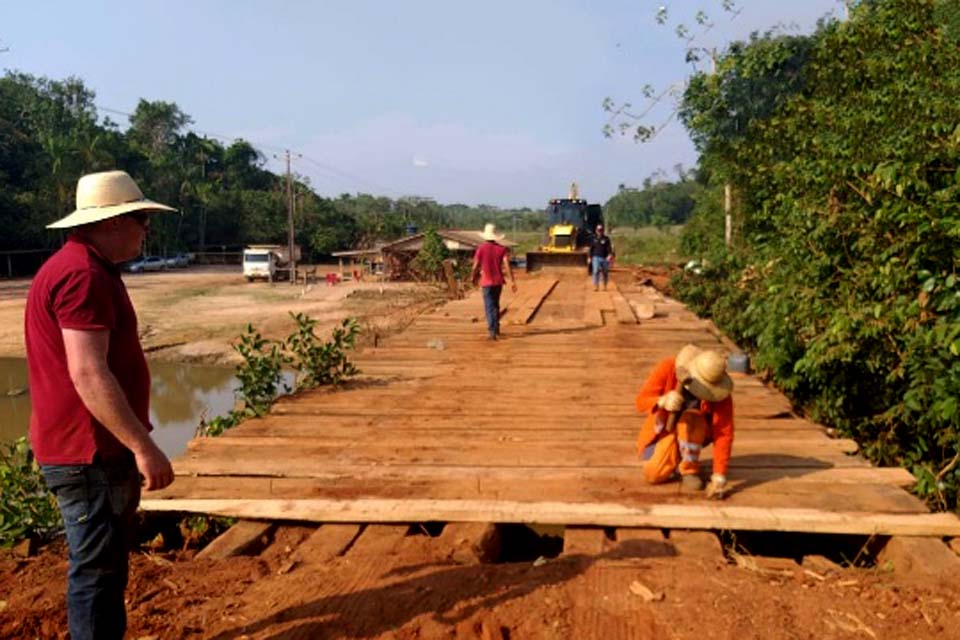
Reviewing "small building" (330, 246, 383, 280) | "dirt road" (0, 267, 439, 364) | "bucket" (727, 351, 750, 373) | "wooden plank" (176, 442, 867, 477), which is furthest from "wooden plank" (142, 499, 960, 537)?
"small building" (330, 246, 383, 280)

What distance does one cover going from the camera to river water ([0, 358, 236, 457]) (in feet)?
46.4

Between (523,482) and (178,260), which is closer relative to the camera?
(523,482)

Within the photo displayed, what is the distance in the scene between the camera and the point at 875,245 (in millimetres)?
5754

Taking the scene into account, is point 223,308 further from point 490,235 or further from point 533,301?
point 490,235

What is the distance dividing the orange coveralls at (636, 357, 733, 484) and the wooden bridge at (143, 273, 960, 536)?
0.52ft

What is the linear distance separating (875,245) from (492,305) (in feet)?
16.9

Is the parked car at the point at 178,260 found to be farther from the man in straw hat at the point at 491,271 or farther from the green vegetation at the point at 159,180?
the man in straw hat at the point at 491,271

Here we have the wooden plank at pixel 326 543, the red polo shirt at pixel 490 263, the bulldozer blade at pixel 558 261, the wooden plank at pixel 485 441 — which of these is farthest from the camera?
the bulldozer blade at pixel 558 261

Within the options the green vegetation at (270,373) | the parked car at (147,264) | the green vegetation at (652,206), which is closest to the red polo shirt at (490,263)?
the green vegetation at (270,373)

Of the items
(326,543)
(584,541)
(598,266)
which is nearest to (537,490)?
(584,541)

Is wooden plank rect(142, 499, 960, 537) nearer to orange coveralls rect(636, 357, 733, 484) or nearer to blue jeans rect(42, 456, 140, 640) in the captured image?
orange coveralls rect(636, 357, 733, 484)

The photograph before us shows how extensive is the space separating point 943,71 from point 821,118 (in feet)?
3.80

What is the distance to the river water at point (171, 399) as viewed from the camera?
14148 mm

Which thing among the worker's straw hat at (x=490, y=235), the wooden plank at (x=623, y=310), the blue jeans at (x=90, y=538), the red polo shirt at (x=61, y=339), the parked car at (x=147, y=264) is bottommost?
the parked car at (x=147, y=264)
